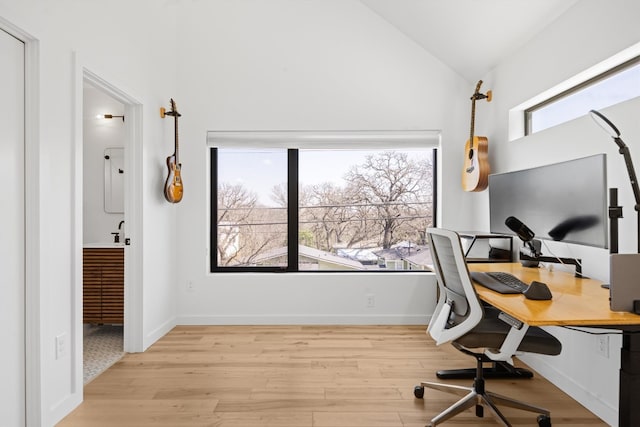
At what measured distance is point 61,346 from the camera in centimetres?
204

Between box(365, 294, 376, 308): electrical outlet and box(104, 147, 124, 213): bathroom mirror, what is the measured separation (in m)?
2.69

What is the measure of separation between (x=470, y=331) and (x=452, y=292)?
23 cm

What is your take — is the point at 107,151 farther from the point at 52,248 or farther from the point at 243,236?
the point at 52,248

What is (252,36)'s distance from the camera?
3.58 meters

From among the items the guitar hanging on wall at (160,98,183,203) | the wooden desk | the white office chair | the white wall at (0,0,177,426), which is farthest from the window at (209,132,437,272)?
the wooden desk

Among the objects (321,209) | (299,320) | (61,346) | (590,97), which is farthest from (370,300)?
(61,346)

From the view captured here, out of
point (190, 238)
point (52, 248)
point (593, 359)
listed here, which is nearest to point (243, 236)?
point (190, 238)

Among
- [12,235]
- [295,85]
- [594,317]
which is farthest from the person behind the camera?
[295,85]

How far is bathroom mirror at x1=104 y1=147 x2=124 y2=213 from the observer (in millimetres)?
3842

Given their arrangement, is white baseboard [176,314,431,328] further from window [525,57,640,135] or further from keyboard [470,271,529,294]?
window [525,57,640,135]

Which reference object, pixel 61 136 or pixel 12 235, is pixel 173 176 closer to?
pixel 61 136

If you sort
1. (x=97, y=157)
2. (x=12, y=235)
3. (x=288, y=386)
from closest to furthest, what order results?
(x=12, y=235), (x=288, y=386), (x=97, y=157)

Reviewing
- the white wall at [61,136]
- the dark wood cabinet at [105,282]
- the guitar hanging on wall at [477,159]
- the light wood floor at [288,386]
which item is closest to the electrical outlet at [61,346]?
the white wall at [61,136]

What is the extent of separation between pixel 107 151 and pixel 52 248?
221 cm
